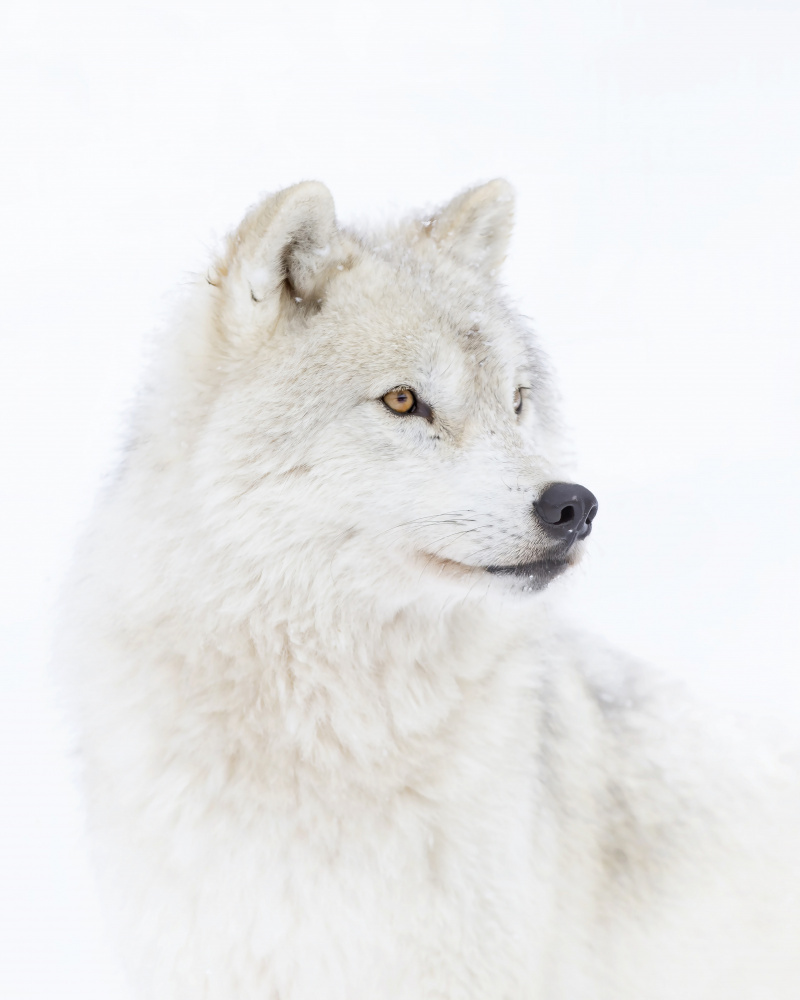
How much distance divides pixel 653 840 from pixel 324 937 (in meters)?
1.20

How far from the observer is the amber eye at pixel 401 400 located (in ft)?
8.77

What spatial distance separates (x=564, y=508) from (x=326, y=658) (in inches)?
32.8

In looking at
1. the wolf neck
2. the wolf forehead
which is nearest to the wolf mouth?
the wolf neck

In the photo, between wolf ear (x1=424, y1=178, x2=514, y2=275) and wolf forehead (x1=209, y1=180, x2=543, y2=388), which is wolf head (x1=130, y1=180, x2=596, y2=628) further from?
wolf ear (x1=424, y1=178, x2=514, y2=275)

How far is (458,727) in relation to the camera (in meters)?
2.78

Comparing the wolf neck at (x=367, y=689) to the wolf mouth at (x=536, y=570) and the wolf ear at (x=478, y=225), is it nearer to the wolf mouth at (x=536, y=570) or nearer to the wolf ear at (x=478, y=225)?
the wolf mouth at (x=536, y=570)

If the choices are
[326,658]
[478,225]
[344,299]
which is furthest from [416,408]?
[478,225]

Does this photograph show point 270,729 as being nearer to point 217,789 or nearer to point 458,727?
point 217,789

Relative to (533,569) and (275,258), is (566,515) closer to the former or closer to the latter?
(533,569)

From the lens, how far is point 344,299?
2775 millimetres

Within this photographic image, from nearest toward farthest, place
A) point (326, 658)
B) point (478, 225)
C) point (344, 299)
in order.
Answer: point (326, 658)
point (344, 299)
point (478, 225)

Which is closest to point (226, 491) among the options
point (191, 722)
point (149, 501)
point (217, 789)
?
point (149, 501)

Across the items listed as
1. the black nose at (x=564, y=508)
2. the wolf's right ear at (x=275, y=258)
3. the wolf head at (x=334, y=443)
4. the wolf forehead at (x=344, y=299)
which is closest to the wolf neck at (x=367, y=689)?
the wolf head at (x=334, y=443)

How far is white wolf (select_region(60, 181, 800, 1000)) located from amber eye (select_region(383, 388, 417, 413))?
0.01 metres
